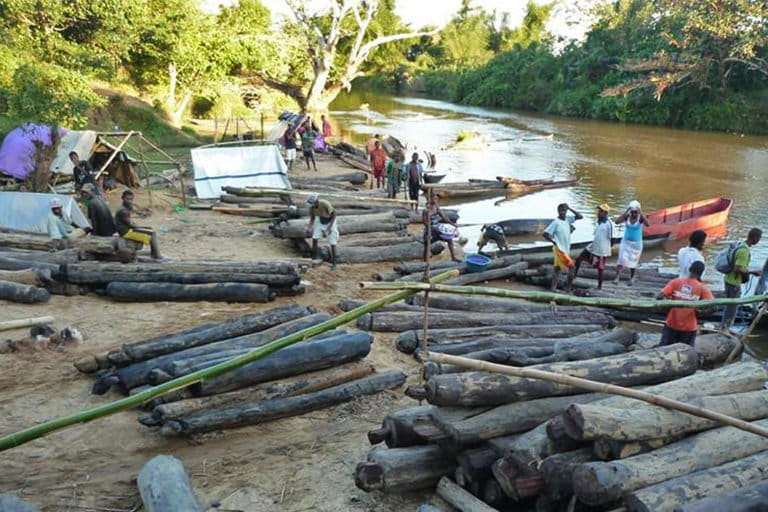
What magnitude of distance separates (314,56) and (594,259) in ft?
110

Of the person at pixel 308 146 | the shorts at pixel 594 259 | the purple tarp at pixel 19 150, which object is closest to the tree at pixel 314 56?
the person at pixel 308 146

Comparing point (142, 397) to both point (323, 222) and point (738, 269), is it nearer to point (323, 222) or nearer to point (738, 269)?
point (323, 222)

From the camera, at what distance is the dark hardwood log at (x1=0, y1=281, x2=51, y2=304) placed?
9273 millimetres

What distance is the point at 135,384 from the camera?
6820 millimetres

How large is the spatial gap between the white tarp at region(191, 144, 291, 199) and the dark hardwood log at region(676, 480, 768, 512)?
15.7m

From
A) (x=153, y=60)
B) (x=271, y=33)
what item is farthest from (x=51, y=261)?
(x=271, y=33)

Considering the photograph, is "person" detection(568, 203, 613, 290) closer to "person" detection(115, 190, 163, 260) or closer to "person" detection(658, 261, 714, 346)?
"person" detection(658, 261, 714, 346)

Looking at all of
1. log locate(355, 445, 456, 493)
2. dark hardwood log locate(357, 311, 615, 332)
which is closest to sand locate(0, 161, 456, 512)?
log locate(355, 445, 456, 493)

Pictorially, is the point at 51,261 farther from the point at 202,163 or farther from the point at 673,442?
the point at 673,442

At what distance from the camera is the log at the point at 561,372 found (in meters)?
4.98

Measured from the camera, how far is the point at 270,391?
22.0 ft

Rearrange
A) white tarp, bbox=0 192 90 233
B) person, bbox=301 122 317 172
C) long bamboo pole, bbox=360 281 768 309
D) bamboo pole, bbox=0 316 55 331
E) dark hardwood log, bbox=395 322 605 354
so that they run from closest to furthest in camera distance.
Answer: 1. long bamboo pole, bbox=360 281 768 309
2. bamboo pole, bbox=0 316 55 331
3. dark hardwood log, bbox=395 322 605 354
4. white tarp, bbox=0 192 90 233
5. person, bbox=301 122 317 172

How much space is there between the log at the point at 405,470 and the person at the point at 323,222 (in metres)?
7.38

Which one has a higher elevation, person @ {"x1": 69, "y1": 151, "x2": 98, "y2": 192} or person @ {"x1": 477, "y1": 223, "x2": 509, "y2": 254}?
person @ {"x1": 69, "y1": 151, "x2": 98, "y2": 192}
